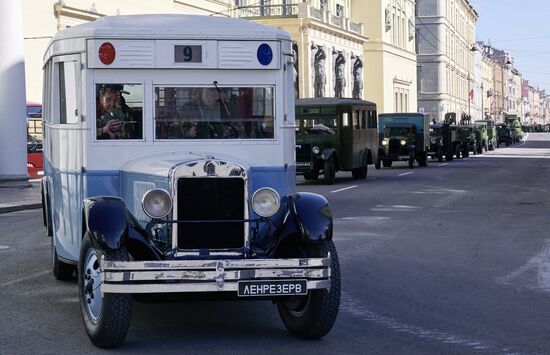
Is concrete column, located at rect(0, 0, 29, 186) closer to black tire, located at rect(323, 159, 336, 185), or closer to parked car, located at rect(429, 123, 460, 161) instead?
black tire, located at rect(323, 159, 336, 185)

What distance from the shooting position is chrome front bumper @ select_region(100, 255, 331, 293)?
721 centimetres

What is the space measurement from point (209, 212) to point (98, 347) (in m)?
1.28

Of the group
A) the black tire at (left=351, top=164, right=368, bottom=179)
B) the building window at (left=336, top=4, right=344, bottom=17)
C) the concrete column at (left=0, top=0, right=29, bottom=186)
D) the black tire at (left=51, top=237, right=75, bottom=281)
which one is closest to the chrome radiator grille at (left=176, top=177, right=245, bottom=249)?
the black tire at (left=51, top=237, right=75, bottom=281)

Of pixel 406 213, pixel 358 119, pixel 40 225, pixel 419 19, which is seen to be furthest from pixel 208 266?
pixel 419 19

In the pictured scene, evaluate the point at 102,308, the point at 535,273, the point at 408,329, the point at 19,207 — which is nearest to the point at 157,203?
the point at 102,308

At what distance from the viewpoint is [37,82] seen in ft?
121

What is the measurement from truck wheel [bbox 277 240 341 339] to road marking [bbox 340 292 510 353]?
789mm

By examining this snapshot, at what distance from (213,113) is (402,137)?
3368 cm

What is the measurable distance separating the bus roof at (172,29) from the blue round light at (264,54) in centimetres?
8

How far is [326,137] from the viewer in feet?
98.5

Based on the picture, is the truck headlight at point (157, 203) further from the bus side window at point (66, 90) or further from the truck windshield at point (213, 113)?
the bus side window at point (66, 90)

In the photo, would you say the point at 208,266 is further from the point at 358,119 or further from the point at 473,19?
the point at 473,19

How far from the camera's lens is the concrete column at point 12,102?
2792cm

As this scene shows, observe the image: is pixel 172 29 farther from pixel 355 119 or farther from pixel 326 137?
pixel 355 119
